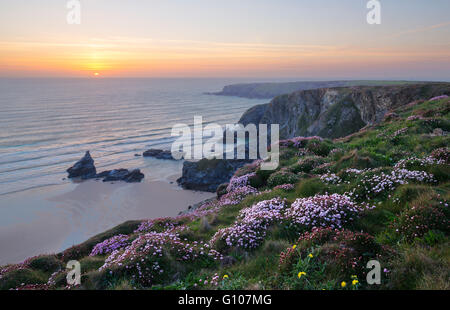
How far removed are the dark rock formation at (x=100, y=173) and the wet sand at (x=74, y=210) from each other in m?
1.83

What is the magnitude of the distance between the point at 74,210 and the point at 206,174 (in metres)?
Answer: 19.4

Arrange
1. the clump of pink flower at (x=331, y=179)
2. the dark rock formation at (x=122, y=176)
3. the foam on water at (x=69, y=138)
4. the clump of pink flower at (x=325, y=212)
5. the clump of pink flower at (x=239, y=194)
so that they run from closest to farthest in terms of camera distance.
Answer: the clump of pink flower at (x=325, y=212)
the clump of pink flower at (x=331, y=179)
the clump of pink flower at (x=239, y=194)
the dark rock formation at (x=122, y=176)
the foam on water at (x=69, y=138)

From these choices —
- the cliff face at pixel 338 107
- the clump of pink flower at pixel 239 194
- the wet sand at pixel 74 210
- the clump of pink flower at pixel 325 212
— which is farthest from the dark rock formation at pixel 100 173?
the clump of pink flower at pixel 325 212

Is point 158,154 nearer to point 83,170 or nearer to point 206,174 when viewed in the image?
point 83,170

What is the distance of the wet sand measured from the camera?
27.0 meters

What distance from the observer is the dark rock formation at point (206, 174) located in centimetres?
4462

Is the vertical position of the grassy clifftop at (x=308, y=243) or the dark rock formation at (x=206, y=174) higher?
the grassy clifftop at (x=308, y=243)

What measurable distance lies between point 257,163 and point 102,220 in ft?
70.8

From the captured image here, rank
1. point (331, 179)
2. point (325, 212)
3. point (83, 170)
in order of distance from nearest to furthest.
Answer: point (325, 212) → point (331, 179) → point (83, 170)

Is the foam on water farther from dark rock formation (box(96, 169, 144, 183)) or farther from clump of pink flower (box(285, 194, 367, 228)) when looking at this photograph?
clump of pink flower (box(285, 194, 367, 228))

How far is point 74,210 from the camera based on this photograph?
35.3 m

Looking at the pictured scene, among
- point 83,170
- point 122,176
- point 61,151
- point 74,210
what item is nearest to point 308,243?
point 74,210

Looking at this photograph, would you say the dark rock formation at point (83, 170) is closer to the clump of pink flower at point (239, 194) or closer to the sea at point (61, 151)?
the sea at point (61, 151)

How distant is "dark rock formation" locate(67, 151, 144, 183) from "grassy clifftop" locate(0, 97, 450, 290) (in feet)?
118
